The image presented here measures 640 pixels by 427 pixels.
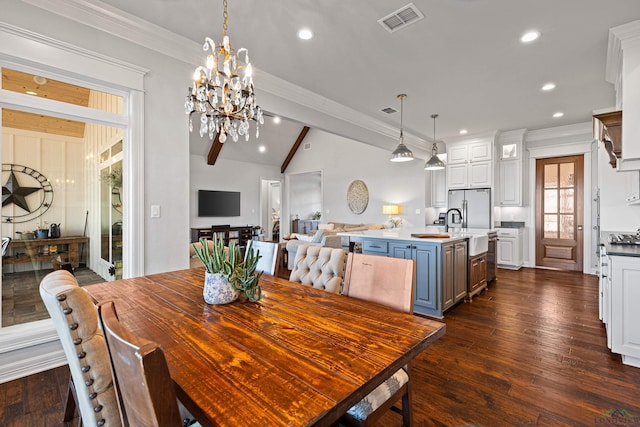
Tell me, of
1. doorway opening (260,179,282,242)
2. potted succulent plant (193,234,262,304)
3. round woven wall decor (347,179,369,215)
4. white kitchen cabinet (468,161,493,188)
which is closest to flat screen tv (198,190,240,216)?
doorway opening (260,179,282,242)

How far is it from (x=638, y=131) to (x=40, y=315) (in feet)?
16.5

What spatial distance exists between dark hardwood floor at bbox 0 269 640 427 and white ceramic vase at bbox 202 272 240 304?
1.16 metres

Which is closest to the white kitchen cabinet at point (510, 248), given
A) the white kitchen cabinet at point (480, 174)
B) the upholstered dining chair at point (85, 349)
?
the white kitchen cabinet at point (480, 174)

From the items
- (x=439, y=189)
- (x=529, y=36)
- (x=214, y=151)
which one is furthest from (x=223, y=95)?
(x=214, y=151)

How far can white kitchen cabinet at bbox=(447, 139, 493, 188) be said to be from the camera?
20.2 feet

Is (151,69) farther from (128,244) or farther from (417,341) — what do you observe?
(417,341)

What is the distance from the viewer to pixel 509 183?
6203 mm

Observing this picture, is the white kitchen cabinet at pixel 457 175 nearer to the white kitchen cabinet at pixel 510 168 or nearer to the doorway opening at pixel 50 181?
the white kitchen cabinet at pixel 510 168

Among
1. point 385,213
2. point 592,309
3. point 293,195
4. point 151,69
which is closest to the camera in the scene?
point 151,69

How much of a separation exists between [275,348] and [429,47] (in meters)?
3.10

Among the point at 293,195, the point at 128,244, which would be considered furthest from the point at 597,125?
the point at 293,195

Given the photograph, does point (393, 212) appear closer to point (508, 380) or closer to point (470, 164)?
point (470, 164)

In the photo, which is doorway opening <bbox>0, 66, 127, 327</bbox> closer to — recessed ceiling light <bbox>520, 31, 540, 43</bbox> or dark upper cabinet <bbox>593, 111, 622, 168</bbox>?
recessed ceiling light <bbox>520, 31, 540, 43</bbox>

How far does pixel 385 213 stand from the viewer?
289 inches
